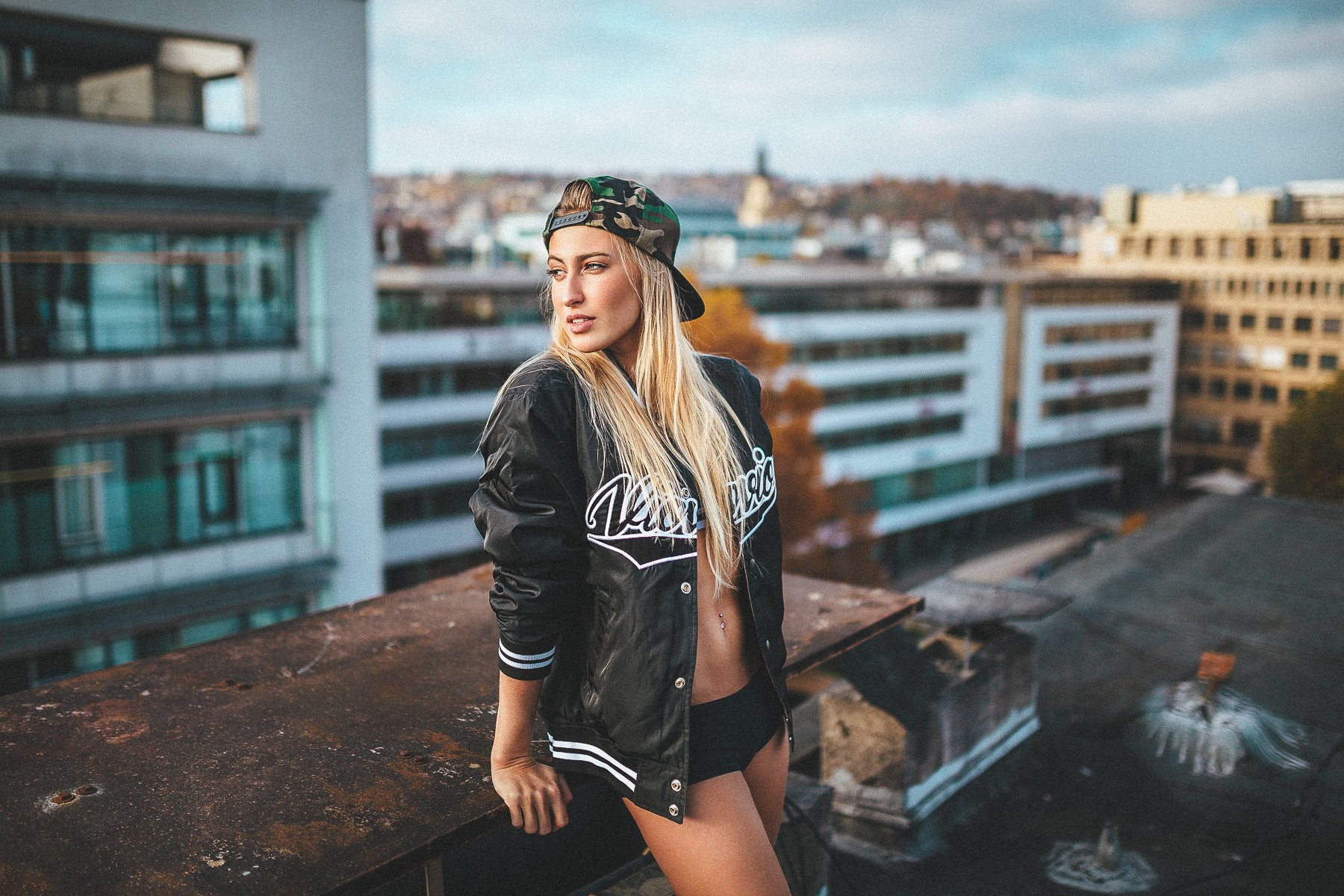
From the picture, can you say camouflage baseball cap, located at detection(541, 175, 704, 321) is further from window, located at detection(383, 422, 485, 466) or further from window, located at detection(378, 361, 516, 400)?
window, located at detection(383, 422, 485, 466)

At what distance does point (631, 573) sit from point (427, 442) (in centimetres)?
2743

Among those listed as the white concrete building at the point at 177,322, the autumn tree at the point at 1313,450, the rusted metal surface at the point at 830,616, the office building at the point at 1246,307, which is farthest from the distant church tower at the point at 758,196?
the rusted metal surface at the point at 830,616

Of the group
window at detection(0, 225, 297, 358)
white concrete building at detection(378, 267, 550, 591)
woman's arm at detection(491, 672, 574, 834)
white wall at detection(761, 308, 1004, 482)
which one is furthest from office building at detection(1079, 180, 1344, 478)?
woman's arm at detection(491, 672, 574, 834)

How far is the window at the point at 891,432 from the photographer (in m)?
41.5

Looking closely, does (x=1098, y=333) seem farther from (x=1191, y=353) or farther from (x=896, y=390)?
(x=896, y=390)

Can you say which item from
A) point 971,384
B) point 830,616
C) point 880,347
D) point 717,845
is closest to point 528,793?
point 717,845

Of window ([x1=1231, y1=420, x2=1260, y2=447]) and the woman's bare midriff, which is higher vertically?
the woman's bare midriff

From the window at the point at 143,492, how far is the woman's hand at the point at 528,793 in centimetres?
1240

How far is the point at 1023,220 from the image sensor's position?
111 m

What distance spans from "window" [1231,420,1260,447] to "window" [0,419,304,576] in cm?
6372

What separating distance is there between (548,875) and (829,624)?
1254mm

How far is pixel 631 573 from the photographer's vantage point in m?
2.15

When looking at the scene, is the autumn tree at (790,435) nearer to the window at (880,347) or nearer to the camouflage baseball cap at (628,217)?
the window at (880,347)

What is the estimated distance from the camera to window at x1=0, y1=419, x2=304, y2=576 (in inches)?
484
